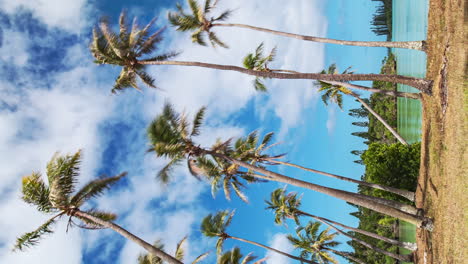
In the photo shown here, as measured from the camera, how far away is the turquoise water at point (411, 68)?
2136 inches

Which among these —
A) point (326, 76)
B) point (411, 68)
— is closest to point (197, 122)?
point (326, 76)

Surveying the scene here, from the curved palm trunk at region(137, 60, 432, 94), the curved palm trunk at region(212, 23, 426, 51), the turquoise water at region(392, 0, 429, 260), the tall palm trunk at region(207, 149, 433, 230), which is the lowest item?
the tall palm trunk at region(207, 149, 433, 230)

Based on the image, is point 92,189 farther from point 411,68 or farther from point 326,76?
point 411,68

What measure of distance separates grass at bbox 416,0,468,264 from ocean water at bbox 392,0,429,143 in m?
35.3

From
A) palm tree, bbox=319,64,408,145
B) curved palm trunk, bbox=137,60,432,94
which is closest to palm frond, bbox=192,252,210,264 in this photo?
curved palm trunk, bbox=137,60,432,94

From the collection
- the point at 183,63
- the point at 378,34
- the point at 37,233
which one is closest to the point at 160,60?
the point at 183,63

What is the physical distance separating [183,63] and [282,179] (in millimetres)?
10086

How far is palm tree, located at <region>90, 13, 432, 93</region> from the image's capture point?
21.5 m

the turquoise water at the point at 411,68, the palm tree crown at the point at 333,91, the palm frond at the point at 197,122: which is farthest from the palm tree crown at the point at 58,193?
the turquoise water at the point at 411,68

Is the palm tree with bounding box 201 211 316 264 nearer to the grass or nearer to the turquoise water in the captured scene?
the grass

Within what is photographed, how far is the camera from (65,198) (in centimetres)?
1661

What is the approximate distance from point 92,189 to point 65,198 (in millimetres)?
1211

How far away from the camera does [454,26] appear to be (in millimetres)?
16188

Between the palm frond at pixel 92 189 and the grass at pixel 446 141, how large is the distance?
15.4 m
